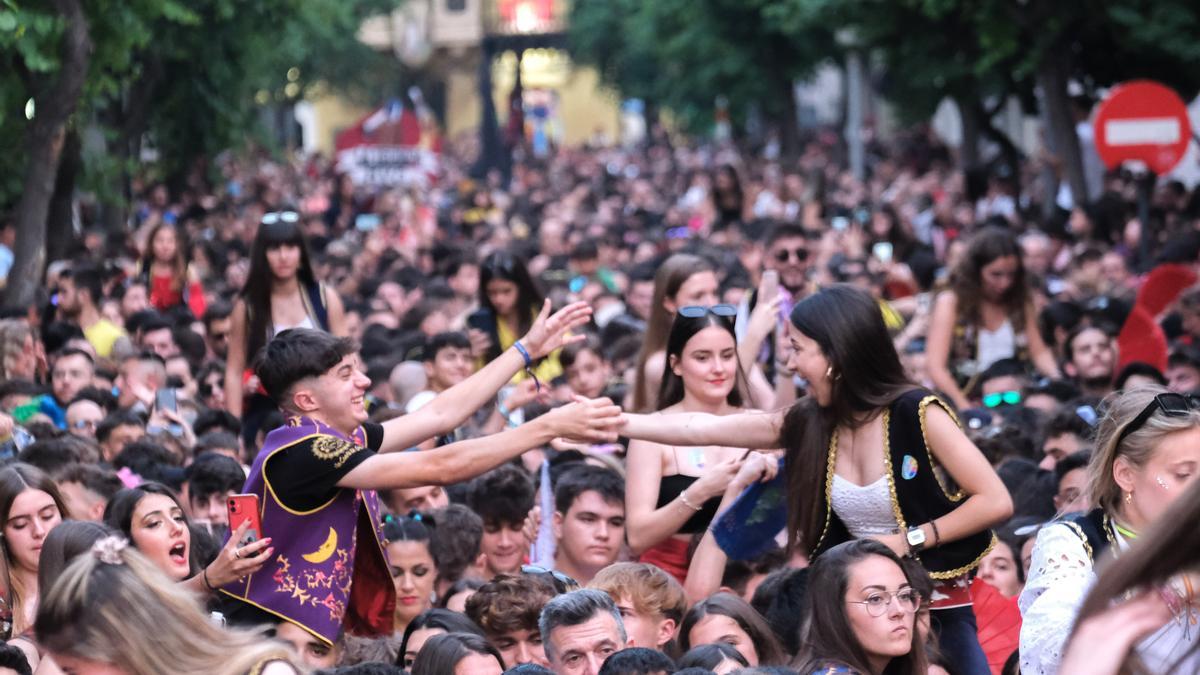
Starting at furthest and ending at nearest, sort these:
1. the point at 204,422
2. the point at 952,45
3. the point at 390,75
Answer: the point at 390,75
the point at 952,45
the point at 204,422

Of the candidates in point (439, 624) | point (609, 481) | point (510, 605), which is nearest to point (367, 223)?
point (609, 481)

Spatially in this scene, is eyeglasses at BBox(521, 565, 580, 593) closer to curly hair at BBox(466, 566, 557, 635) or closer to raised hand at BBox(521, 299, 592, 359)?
curly hair at BBox(466, 566, 557, 635)

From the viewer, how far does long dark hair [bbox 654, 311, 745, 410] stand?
773cm

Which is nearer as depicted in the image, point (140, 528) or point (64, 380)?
point (140, 528)

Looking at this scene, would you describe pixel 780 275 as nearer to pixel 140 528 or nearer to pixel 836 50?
pixel 140 528

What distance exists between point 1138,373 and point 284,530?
20.1 ft

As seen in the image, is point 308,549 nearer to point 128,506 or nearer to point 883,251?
point 128,506

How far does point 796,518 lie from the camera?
6.53 meters

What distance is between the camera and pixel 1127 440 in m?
5.31

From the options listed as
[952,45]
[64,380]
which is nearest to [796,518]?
[64,380]

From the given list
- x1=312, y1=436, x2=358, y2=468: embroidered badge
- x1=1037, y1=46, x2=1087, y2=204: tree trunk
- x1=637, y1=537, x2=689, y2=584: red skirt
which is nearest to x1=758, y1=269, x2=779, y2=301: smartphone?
x1=637, y1=537, x2=689, y2=584: red skirt

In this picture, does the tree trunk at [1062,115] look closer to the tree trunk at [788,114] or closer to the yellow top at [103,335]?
the yellow top at [103,335]

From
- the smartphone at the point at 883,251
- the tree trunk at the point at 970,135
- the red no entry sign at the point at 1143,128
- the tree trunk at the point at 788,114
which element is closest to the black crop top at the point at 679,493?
the red no entry sign at the point at 1143,128

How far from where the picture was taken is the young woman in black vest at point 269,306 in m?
10.6
